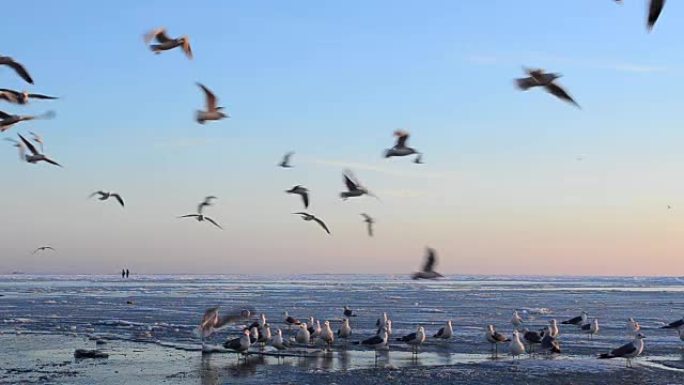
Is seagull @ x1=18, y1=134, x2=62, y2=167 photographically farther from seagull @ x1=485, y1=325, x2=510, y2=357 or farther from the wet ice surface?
seagull @ x1=485, y1=325, x2=510, y2=357

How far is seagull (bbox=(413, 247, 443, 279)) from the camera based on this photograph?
14.9 metres

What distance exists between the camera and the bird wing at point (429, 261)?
596 inches

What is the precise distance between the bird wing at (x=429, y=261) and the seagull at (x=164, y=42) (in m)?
5.43

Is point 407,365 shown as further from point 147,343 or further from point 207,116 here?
point 207,116

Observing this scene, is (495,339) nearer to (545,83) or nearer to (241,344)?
(241,344)

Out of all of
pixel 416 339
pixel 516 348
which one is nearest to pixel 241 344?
pixel 416 339

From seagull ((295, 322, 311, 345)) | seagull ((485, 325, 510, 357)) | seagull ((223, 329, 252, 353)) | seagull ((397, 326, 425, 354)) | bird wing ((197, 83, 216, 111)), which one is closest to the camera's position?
bird wing ((197, 83, 216, 111))

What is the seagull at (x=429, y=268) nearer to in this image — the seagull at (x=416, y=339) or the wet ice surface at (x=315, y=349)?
the wet ice surface at (x=315, y=349)

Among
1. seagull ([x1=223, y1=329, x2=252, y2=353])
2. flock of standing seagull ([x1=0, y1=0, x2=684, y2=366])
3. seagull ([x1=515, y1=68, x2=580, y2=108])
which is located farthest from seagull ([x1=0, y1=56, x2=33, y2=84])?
seagull ([x1=223, y1=329, x2=252, y2=353])

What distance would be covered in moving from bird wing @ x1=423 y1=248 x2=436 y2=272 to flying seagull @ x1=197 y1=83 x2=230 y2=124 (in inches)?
168

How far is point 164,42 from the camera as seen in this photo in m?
12.7

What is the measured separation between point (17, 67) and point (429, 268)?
24.4 ft

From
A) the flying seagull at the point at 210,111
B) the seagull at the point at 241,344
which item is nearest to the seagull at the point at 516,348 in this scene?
the seagull at the point at 241,344

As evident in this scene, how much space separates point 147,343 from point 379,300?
2503 centimetres
